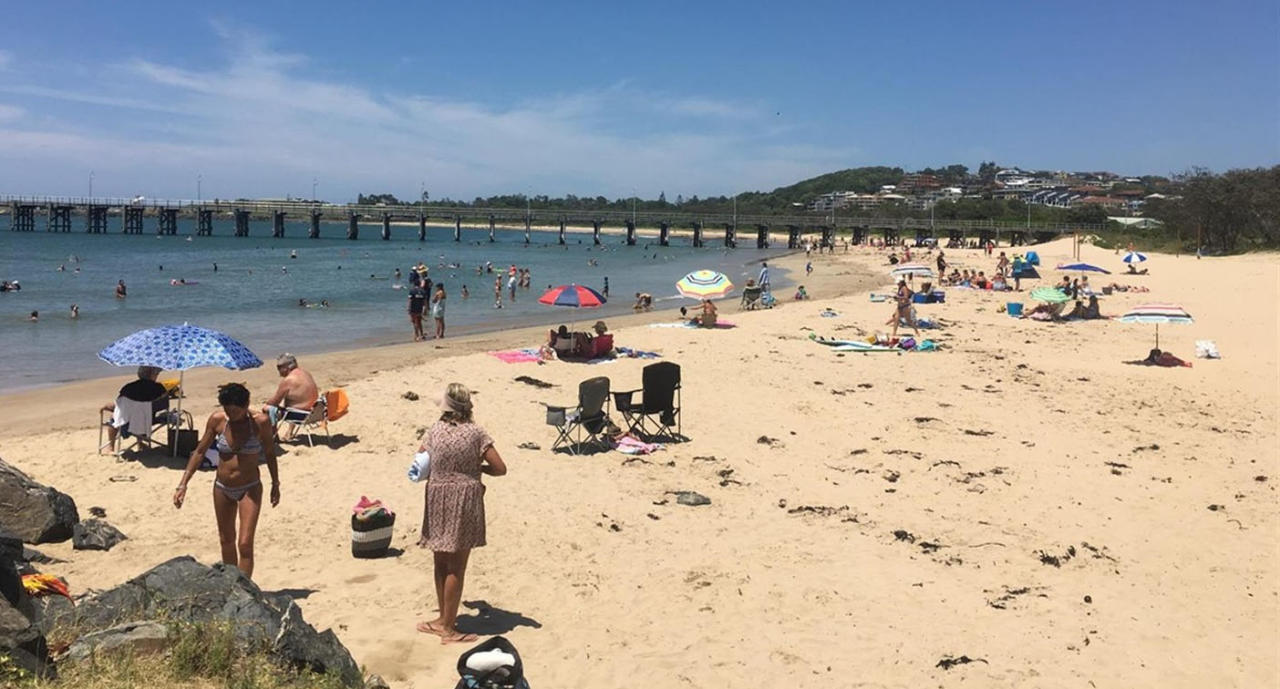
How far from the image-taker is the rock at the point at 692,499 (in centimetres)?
816

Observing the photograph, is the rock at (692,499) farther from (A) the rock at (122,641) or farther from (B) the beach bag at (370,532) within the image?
(A) the rock at (122,641)

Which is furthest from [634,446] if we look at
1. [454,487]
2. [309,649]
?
[309,649]

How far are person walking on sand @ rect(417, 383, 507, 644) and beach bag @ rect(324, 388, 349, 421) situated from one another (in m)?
4.93

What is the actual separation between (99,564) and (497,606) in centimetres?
294

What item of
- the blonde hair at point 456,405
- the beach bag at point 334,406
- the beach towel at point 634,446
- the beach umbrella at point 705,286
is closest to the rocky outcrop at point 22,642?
the blonde hair at point 456,405

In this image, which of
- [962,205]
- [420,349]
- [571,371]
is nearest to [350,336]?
[420,349]

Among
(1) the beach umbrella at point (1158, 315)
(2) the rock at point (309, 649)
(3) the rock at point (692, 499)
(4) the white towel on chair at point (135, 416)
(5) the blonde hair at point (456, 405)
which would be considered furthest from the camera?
(1) the beach umbrella at point (1158, 315)

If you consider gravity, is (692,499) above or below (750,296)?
below

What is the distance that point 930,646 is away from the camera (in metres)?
5.45

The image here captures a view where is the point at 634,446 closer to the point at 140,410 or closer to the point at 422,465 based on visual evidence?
Answer: the point at 422,465

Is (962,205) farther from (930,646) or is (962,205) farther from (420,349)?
(930,646)

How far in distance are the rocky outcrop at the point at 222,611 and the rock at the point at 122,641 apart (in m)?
0.15

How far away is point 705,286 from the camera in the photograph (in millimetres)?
18938

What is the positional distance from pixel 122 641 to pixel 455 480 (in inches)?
72.4
